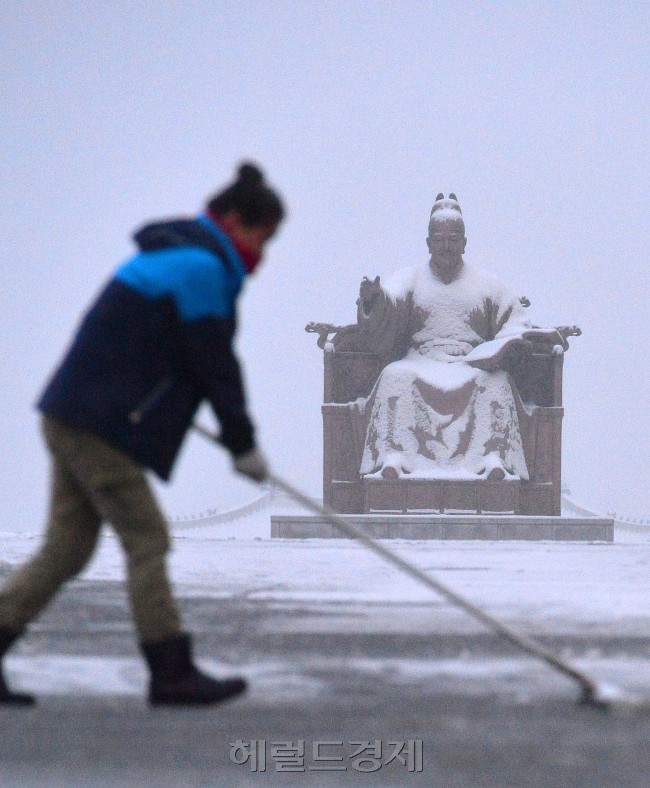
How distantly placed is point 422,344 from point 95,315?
8.45 metres

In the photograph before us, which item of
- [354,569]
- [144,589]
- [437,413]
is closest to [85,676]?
[144,589]

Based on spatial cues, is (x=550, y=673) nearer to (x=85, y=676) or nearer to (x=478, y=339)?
(x=85, y=676)

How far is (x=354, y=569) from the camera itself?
16.9ft

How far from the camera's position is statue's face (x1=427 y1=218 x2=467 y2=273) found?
10.7m

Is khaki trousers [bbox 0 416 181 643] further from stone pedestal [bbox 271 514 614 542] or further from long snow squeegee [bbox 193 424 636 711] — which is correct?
stone pedestal [bbox 271 514 614 542]

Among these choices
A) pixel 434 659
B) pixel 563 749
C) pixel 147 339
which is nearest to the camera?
pixel 563 749

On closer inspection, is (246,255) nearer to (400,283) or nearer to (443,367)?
(443,367)

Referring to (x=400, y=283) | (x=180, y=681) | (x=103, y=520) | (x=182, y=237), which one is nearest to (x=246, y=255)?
(x=182, y=237)

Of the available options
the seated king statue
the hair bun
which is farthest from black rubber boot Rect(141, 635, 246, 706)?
the seated king statue

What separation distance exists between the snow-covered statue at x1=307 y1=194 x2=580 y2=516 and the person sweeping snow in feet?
25.1

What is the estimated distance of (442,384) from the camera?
10.1 meters

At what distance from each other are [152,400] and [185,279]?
23cm

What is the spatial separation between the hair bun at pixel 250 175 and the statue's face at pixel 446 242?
8.50 m

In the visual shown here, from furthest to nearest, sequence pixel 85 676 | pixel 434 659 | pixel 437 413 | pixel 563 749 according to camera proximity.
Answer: pixel 437 413 → pixel 434 659 → pixel 85 676 → pixel 563 749
